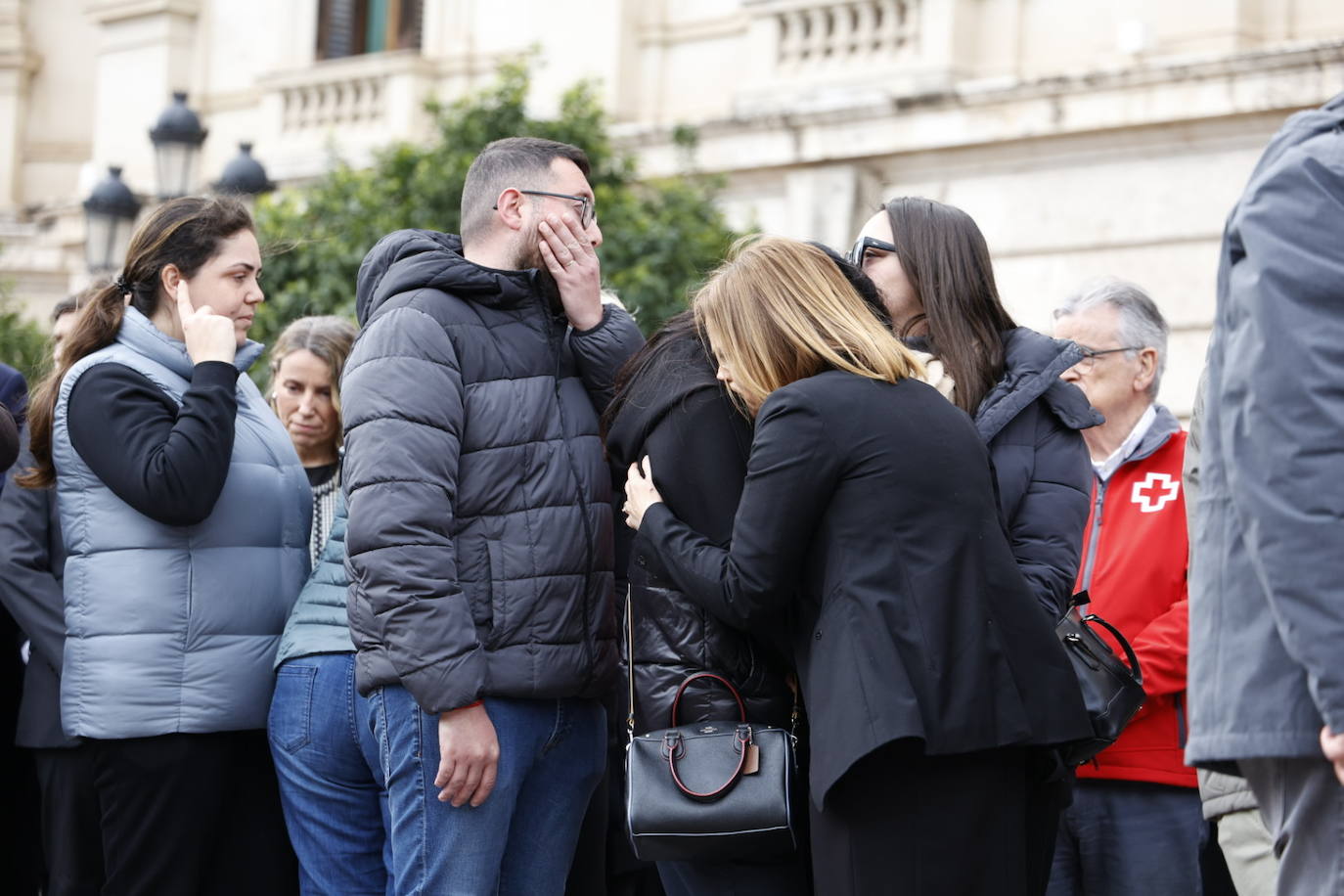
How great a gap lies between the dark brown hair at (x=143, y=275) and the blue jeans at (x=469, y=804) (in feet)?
4.18

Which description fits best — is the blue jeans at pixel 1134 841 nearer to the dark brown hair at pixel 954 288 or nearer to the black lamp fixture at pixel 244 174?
the dark brown hair at pixel 954 288

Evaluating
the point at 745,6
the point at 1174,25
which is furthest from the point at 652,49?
the point at 1174,25

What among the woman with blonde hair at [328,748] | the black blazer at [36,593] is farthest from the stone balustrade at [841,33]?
the woman with blonde hair at [328,748]

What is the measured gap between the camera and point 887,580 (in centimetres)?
320

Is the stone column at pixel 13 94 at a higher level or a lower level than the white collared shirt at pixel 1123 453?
higher

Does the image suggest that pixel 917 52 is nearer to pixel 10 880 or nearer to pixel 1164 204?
pixel 1164 204

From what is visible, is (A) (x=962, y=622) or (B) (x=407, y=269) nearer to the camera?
(A) (x=962, y=622)

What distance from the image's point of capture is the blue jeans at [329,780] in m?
4.10

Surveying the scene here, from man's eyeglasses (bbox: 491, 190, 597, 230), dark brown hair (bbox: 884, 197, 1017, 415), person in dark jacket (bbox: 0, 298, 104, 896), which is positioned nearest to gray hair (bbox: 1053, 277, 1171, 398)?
dark brown hair (bbox: 884, 197, 1017, 415)

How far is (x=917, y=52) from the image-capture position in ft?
31.8

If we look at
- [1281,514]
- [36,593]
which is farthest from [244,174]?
[1281,514]

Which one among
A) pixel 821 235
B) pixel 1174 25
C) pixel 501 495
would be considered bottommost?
pixel 501 495

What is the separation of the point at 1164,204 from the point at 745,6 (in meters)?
3.13

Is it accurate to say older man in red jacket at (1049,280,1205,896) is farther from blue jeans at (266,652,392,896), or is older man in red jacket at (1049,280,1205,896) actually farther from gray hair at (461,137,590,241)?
blue jeans at (266,652,392,896)
